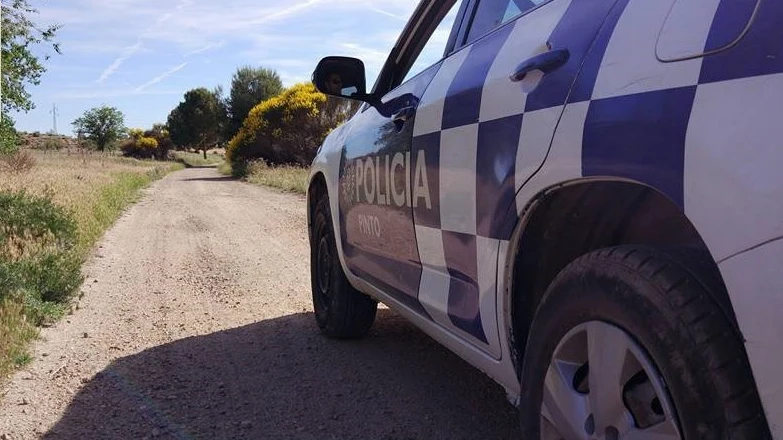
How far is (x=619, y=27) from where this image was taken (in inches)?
66.6

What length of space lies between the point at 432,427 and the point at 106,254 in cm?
620

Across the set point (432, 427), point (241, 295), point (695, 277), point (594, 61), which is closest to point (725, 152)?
point (695, 277)

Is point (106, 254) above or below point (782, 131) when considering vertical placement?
below

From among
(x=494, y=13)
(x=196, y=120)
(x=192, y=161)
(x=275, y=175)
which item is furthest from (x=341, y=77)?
(x=196, y=120)

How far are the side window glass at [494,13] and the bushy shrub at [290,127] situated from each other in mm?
24062

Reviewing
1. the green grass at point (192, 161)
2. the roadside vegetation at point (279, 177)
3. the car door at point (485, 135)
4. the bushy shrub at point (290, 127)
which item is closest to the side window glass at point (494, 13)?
the car door at point (485, 135)

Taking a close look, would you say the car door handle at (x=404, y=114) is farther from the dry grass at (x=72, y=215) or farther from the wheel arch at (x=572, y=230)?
the dry grass at (x=72, y=215)

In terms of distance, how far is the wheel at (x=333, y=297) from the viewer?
4.30 meters

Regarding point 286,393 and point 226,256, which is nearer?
point 286,393

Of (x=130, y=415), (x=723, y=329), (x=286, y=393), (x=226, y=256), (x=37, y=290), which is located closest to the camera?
(x=723, y=329)

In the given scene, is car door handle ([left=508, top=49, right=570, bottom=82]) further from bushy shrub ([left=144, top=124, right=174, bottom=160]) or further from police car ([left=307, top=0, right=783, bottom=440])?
bushy shrub ([left=144, top=124, right=174, bottom=160])

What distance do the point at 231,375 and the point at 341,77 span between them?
1.75 meters

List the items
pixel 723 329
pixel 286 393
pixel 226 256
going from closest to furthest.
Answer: pixel 723 329, pixel 286 393, pixel 226 256

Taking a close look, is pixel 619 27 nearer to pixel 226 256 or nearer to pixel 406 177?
pixel 406 177
